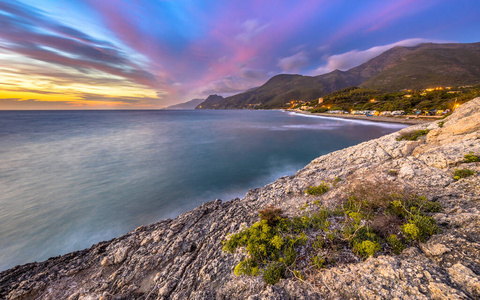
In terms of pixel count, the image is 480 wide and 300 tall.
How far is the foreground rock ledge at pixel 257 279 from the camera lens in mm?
3814

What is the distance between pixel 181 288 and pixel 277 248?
3.00 metres

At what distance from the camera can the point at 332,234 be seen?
18.2ft

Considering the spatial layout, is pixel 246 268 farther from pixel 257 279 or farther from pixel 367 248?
pixel 367 248

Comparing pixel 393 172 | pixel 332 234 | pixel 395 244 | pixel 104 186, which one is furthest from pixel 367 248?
pixel 104 186

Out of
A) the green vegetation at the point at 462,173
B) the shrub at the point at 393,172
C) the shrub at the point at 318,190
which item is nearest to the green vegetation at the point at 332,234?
the shrub at the point at 318,190

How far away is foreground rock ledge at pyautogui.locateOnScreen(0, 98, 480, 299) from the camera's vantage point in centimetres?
381

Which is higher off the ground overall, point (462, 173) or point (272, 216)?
point (462, 173)

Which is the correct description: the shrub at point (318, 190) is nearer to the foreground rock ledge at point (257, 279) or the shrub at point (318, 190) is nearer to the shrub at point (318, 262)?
the foreground rock ledge at point (257, 279)

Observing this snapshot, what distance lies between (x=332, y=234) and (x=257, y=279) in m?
2.82

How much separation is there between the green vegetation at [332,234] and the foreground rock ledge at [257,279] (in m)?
0.29

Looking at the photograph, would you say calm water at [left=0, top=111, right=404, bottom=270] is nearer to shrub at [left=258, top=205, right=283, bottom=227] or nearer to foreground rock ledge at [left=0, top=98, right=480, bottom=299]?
foreground rock ledge at [left=0, top=98, right=480, bottom=299]

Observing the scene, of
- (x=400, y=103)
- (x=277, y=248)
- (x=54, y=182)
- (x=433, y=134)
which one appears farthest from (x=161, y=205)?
(x=400, y=103)

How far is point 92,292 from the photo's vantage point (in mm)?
5289

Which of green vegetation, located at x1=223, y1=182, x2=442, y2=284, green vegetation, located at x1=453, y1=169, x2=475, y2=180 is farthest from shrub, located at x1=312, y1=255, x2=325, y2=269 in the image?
green vegetation, located at x1=453, y1=169, x2=475, y2=180
